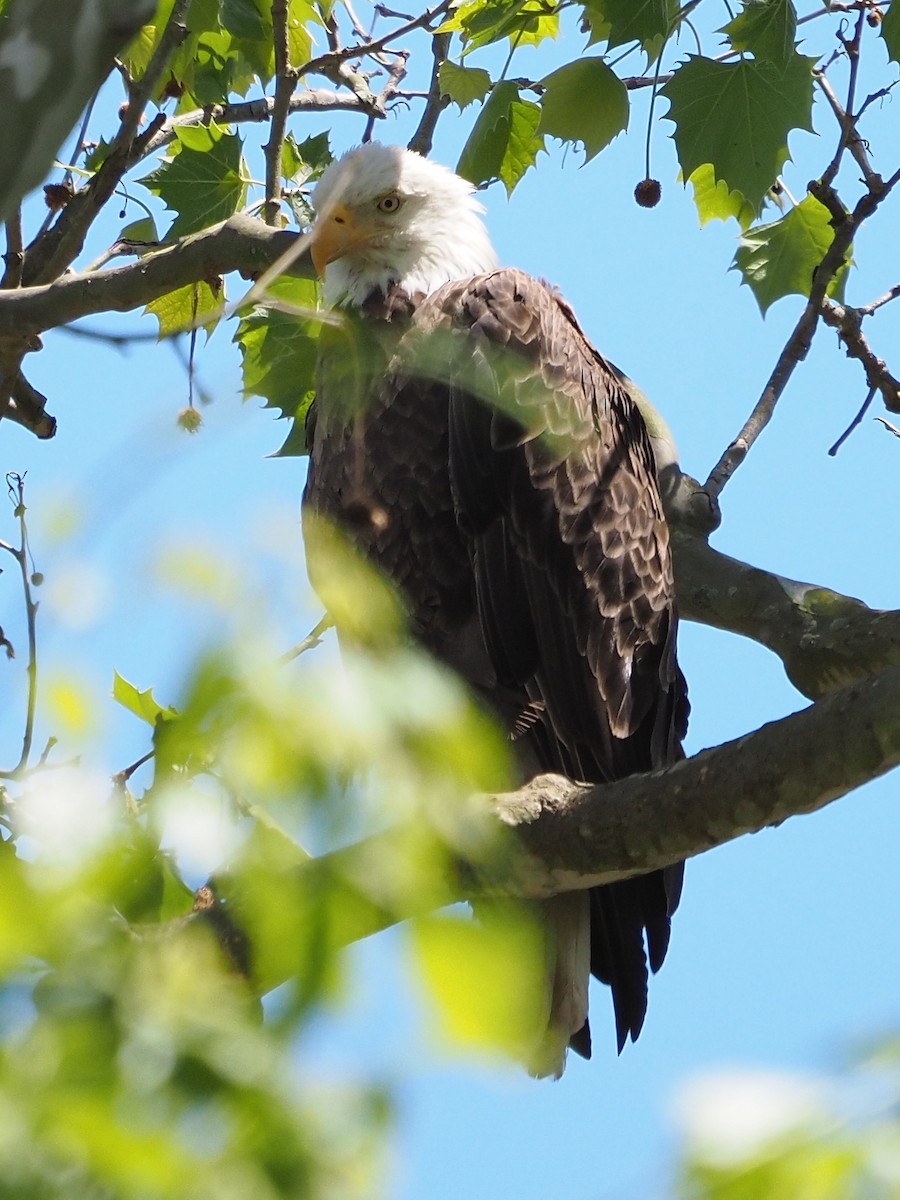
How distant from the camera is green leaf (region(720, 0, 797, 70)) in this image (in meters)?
3.50

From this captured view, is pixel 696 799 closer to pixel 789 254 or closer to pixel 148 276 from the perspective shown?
pixel 148 276

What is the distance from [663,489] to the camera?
154 inches

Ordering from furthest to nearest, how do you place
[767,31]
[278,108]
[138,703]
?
[767,31], [278,108], [138,703]

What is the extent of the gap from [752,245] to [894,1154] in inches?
148

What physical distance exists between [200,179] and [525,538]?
4.34 feet

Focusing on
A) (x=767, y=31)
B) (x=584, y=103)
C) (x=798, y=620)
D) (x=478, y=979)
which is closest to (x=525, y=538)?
(x=798, y=620)

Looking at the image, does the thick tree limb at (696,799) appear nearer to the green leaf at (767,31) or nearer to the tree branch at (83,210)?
the tree branch at (83,210)

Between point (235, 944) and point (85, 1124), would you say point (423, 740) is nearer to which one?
point (85, 1124)

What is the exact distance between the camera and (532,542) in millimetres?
3664

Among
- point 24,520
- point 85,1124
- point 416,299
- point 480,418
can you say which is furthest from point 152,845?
point 416,299

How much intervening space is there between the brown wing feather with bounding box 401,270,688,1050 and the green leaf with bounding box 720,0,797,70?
A: 0.81 meters

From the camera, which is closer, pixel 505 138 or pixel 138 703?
pixel 138 703

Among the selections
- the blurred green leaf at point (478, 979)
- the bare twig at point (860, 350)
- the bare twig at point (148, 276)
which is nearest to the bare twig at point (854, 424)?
the bare twig at point (860, 350)

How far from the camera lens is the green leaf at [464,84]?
4.14 metres
